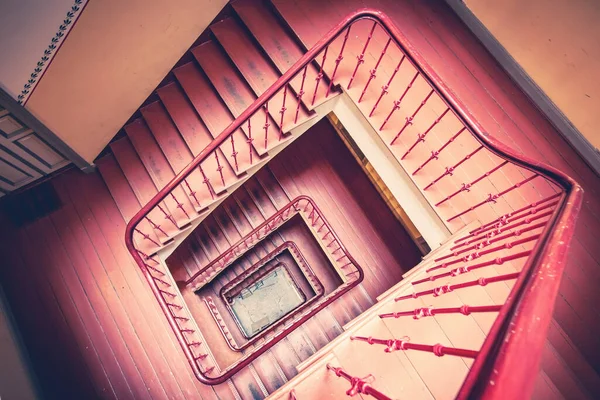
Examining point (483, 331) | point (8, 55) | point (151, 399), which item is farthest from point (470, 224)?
point (8, 55)

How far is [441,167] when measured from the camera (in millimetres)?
3482

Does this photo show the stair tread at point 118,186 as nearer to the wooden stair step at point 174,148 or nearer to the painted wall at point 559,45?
the wooden stair step at point 174,148

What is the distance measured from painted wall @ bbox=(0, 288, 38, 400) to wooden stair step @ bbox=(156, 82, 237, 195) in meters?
2.72

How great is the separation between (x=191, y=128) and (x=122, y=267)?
1901 millimetres

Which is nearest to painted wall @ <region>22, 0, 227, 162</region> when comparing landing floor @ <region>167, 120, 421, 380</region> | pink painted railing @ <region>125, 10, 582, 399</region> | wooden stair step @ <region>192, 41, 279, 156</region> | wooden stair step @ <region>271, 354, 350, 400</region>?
wooden stair step @ <region>192, 41, 279, 156</region>

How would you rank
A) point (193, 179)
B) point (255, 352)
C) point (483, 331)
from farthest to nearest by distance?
point (193, 179), point (255, 352), point (483, 331)

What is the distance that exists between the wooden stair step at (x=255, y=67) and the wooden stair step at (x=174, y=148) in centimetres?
116

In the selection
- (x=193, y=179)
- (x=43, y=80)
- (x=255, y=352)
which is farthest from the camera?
(x=193, y=179)

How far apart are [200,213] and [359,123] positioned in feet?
A: 6.78

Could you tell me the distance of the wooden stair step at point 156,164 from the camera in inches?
165

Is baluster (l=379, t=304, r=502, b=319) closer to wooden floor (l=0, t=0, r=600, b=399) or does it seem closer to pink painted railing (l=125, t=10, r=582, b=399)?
pink painted railing (l=125, t=10, r=582, b=399)

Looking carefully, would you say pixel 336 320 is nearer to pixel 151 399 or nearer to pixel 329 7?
pixel 151 399

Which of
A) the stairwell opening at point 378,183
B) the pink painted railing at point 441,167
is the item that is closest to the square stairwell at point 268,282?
the stairwell opening at point 378,183

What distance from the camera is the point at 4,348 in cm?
376
